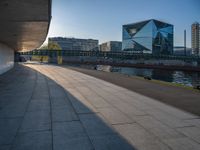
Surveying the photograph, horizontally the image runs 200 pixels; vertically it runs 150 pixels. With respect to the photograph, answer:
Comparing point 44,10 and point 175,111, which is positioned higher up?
point 44,10

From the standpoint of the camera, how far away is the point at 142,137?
192 inches

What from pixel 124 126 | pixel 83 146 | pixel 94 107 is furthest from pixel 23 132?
pixel 94 107

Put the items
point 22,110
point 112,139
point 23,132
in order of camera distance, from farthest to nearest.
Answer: point 22,110 < point 23,132 < point 112,139

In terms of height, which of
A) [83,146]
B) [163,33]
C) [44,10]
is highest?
[163,33]

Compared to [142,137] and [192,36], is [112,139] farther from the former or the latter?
[192,36]

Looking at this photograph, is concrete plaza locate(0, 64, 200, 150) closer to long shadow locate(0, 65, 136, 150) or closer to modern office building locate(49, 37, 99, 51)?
long shadow locate(0, 65, 136, 150)

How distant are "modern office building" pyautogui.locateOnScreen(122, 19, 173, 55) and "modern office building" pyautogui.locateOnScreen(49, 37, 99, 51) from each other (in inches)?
1452

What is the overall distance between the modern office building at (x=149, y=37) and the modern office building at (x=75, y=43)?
36873mm

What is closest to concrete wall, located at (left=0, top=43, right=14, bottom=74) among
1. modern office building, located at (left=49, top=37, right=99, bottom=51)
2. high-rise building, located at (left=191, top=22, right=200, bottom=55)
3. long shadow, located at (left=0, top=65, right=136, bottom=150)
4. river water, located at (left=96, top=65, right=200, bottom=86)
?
long shadow, located at (left=0, top=65, right=136, bottom=150)

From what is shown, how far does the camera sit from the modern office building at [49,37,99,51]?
513 ft

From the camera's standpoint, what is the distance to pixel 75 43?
17362 cm

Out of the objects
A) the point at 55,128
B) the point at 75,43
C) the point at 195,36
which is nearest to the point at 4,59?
the point at 55,128

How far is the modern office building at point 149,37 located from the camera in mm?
135875

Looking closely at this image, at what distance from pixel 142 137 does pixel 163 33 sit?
145m
